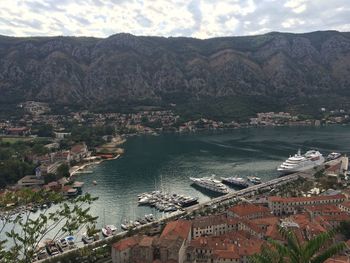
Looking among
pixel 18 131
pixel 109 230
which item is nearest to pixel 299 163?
pixel 109 230

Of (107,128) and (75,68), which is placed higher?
(75,68)

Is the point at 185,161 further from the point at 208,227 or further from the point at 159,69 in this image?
the point at 159,69

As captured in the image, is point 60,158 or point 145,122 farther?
point 145,122

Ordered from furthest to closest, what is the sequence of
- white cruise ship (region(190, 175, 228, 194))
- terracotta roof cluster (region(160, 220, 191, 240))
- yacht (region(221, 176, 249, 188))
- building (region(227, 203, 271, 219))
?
yacht (region(221, 176, 249, 188)), white cruise ship (region(190, 175, 228, 194)), building (region(227, 203, 271, 219)), terracotta roof cluster (region(160, 220, 191, 240))

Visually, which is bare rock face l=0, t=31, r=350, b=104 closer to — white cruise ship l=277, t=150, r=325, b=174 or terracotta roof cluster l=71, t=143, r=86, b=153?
terracotta roof cluster l=71, t=143, r=86, b=153

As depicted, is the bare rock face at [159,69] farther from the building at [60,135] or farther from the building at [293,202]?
the building at [293,202]

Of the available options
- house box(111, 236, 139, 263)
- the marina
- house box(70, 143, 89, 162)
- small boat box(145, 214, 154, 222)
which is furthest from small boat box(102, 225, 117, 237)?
house box(70, 143, 89, 162)

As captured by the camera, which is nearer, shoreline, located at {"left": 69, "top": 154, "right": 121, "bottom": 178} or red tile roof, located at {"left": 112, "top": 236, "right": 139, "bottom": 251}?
red tile roof, located at {"left": 112, "top": 236, "right": 139, "bottom": 251}

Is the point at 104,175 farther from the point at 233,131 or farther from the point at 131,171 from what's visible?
the point at 233,131

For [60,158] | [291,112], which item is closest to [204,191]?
[60,158]
